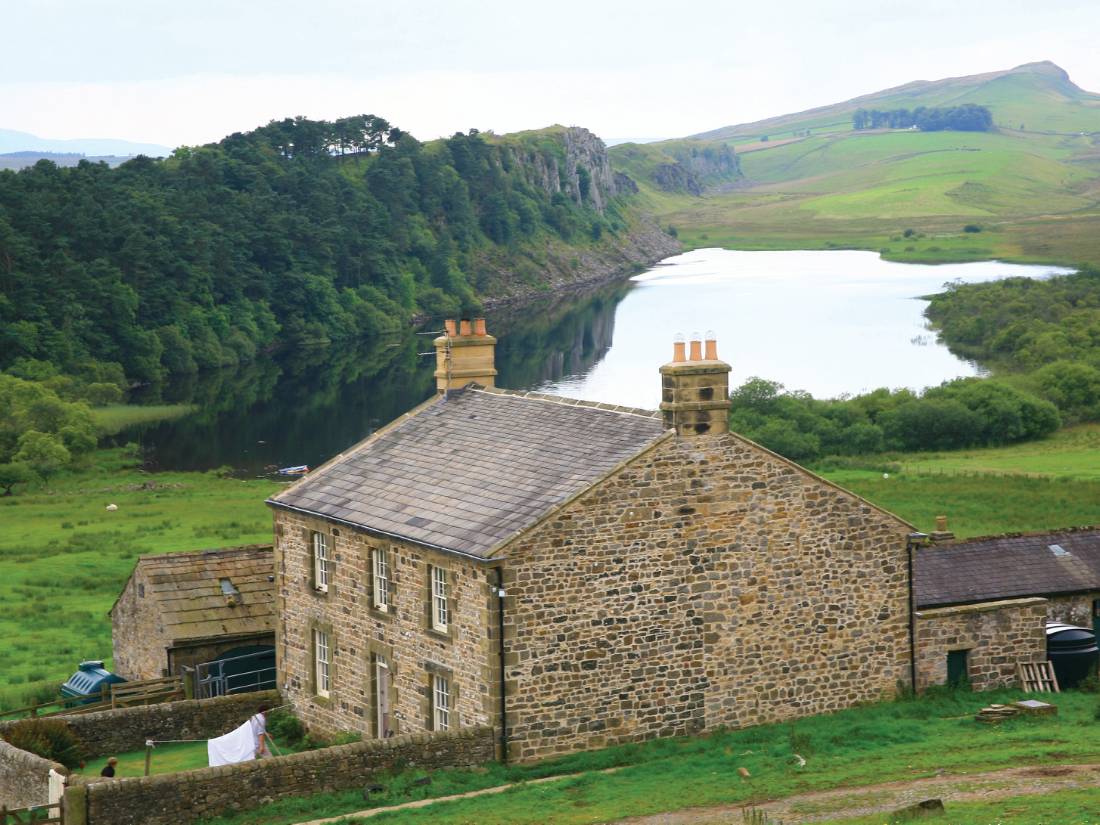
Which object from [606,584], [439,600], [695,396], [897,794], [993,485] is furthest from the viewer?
[993,485]

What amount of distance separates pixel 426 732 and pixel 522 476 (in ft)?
13.9

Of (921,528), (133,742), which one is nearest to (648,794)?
(133,742)

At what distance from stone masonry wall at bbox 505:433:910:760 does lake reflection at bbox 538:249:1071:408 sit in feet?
201

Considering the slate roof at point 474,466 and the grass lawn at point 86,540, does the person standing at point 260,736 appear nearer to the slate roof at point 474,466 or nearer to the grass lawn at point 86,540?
the slate roof at point 474,466

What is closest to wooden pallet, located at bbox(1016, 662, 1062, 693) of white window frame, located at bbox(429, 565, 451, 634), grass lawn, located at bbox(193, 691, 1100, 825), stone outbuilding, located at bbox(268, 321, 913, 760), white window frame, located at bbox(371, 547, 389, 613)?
grass lawn, located at bbox(193, 691, 1100, 825)

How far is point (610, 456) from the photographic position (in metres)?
26.6

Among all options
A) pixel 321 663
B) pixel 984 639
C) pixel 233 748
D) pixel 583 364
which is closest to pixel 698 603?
pixel 984 639

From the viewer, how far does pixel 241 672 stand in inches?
1288

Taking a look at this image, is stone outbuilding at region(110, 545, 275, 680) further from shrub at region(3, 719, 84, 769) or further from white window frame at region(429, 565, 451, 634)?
white window frame at region(429, 565, 451, 634)

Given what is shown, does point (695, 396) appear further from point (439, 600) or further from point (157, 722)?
point (157, 722)

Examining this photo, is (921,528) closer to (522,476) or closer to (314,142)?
(522,476)

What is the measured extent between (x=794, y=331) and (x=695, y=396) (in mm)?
109267

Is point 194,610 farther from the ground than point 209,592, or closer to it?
closer to it

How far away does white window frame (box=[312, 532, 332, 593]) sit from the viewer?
29562 millimetres
